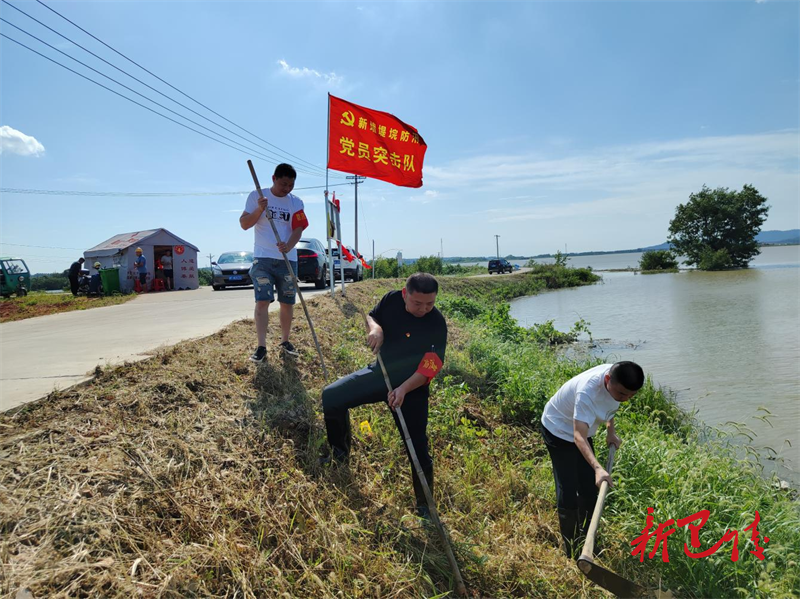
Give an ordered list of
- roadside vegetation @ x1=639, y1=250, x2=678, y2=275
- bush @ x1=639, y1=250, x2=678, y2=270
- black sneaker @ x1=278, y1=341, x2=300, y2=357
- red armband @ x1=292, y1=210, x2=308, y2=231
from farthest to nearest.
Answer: bush @ x1=639, y1=250, x2=678, y2=270, roadside vegetation @ x1=639, y1=250, x2=678, y2=275, black sneaker @ x1=278, y1=341, x2=300, y2=357, red armband @ x1=292, y1=210, x2=308, y2=231

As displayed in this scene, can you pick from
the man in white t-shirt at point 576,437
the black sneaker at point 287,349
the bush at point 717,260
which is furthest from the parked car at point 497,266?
the man in white t-shirt at point 576,437

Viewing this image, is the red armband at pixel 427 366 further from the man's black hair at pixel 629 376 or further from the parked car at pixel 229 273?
the parked car at pixel 229 273

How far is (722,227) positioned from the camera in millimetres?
52969

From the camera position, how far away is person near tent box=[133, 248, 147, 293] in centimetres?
1800

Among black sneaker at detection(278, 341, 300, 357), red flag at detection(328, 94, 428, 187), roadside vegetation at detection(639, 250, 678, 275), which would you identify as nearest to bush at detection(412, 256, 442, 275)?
red flag at detection(328, 94, 428, 187)

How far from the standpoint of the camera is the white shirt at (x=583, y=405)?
3.12 m

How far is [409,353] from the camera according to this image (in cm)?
332

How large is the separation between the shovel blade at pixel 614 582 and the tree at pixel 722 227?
58.7m

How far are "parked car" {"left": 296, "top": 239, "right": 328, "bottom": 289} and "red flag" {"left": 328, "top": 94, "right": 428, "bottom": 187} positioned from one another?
588 cm

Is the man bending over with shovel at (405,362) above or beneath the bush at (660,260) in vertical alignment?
beneath

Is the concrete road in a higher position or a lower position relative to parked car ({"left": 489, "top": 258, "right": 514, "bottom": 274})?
lower

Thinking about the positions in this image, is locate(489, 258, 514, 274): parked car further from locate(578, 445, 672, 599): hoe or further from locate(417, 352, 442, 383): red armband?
locate(578, 445, 672, 599): hoe

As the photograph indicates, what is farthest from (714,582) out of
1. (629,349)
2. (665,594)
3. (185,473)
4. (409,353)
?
(629,349)

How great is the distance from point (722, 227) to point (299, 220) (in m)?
62.1
